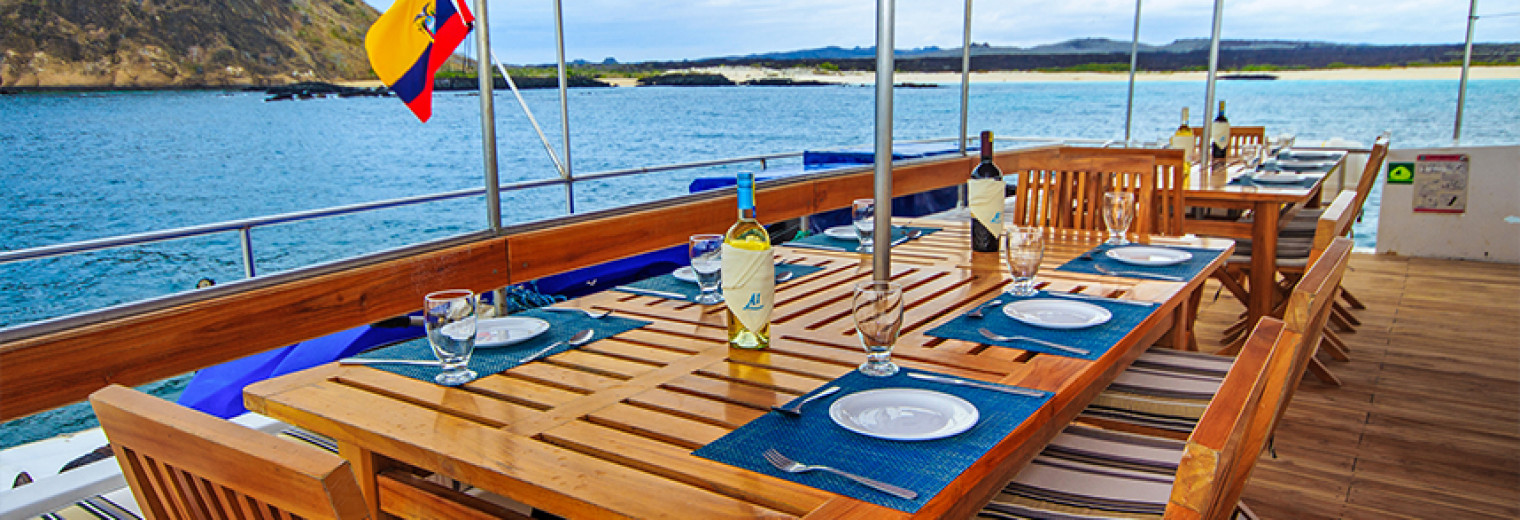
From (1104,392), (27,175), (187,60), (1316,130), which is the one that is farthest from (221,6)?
Result: (1316,130)

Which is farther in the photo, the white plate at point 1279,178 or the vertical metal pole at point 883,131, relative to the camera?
the white plate at point 1279,178

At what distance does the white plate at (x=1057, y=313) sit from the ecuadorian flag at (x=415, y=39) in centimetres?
166

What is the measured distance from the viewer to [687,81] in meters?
12.1

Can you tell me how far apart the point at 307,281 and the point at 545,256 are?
63cm

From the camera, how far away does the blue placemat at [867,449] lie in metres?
0.85

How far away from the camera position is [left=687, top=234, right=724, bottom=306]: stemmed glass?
156cm

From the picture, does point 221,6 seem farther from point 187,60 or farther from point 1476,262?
point 1476,262

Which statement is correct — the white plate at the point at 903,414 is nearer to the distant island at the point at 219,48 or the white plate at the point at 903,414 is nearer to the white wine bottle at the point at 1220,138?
the white wine bottle at the point at 1220,138

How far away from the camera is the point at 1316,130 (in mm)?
33500

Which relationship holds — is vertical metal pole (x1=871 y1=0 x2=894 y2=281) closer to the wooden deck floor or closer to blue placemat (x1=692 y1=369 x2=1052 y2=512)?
blue placemat (x1=692 y1=369 x2=1052 y2=512)

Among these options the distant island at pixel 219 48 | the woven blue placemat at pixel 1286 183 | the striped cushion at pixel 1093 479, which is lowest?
the striped cushion at pixel 1093 479

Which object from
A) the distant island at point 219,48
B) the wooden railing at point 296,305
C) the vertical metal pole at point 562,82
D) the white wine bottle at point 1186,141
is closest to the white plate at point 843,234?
the wooden railing at point 296,305

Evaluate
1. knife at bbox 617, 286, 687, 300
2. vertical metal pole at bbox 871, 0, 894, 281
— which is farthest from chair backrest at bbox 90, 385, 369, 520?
→ knife at bbox 617, 286, 687, 300

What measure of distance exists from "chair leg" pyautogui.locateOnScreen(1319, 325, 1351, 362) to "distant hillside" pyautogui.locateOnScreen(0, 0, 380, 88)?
18422mm
